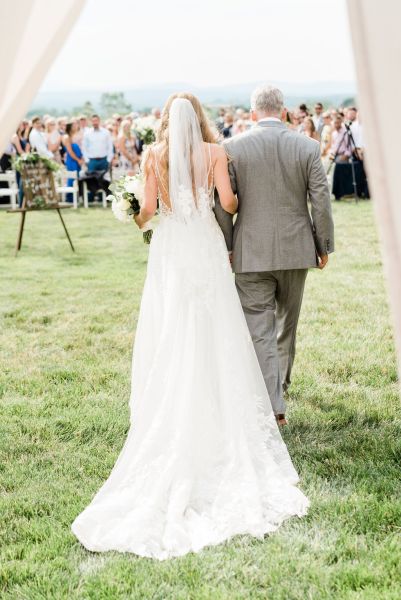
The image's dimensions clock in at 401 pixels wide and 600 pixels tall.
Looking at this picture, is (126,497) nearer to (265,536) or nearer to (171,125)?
(265,536)

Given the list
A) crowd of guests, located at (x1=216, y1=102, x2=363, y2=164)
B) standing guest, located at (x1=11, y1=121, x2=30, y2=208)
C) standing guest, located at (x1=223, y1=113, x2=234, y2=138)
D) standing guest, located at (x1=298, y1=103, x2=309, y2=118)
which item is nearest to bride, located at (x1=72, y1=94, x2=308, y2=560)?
crowd of guests, located at (x1=216, y1=102, x2=363, y2=164)

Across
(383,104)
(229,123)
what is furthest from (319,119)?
(383,104)

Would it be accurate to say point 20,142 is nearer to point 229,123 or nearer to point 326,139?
point 229,123

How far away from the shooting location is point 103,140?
742 inches

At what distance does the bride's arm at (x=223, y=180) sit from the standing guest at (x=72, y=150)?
1493cm

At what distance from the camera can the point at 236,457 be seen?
4.35m

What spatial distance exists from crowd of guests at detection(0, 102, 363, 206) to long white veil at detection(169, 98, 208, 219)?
1365 cm

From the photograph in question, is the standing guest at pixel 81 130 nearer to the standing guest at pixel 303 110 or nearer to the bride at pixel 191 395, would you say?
the standing guest at pixel 303 110

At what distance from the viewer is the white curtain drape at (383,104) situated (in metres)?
2.35

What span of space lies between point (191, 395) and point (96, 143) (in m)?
15.2

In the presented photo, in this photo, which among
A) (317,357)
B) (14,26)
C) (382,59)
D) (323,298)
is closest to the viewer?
(382,59)

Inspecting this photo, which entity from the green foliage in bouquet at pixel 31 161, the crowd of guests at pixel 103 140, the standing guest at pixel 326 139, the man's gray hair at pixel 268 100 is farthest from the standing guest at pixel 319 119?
the man's gray hair at pixel 268 100

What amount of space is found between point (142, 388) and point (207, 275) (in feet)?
2.65

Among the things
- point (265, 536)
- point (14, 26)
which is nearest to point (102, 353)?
point (265, 536)
